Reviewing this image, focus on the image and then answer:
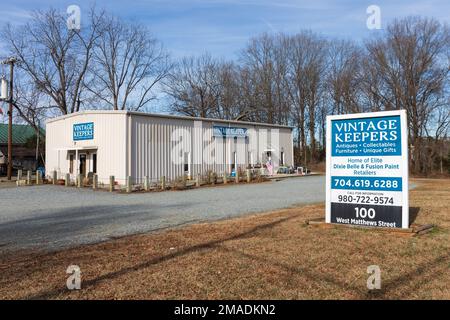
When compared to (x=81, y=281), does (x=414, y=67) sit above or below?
above

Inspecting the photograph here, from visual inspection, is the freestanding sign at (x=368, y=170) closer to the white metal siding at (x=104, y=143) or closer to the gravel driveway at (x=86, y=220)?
the gravel driveway at (x=86, y=220)

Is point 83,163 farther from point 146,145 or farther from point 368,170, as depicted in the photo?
point 368,170

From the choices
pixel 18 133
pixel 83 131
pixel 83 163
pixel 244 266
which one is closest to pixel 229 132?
pixel 83 131

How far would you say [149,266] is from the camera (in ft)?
18.5

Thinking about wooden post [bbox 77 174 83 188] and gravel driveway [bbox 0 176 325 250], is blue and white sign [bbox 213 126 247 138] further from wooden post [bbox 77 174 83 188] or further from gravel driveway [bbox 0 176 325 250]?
gravel driveway [bbox 0 176 325 250]

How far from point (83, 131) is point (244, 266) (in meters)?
25.7

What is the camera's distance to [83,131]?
29156mm

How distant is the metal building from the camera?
26422 millimetres

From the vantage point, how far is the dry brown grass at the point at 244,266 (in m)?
4.60

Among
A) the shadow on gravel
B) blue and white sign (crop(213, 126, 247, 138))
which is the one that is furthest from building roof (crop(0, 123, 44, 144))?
the shadow on gravel

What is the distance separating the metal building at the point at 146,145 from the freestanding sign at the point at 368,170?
61.6 feet
